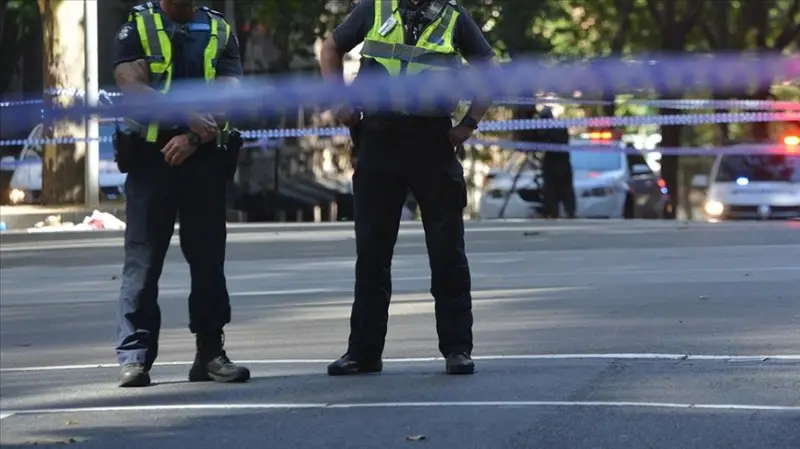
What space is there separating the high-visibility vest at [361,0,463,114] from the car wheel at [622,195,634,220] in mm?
20371

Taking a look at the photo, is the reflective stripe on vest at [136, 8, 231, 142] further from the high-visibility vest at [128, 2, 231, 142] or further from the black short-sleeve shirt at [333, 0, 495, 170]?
the black short-sleeve shirt at [333, 0, 495, 170]

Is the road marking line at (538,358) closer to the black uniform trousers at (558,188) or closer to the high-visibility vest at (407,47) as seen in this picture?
the high-visibility vest at (407,47)

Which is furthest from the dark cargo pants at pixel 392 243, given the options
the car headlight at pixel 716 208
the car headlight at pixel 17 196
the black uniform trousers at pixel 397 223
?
the car headlight at pixel 17 196

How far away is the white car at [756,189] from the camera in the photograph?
2497 centimetres

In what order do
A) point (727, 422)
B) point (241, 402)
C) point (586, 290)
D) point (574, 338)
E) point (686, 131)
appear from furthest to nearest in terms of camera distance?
point (686, 131), point (586, 290), point (574, 338), point (241, 402), point (727, 422)

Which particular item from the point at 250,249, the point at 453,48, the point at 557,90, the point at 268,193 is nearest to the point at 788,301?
the point at 453,48

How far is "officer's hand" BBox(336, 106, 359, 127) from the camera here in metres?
7.57

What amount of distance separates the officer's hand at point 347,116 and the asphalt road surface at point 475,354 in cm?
111

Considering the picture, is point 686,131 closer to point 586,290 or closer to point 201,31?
point 586,290

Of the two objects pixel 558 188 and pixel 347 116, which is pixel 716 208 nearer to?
pixel 558 188

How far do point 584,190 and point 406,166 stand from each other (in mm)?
19957

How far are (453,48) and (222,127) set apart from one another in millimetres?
1022

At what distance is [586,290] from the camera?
12086mm

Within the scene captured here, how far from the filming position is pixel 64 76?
24.8 metres
